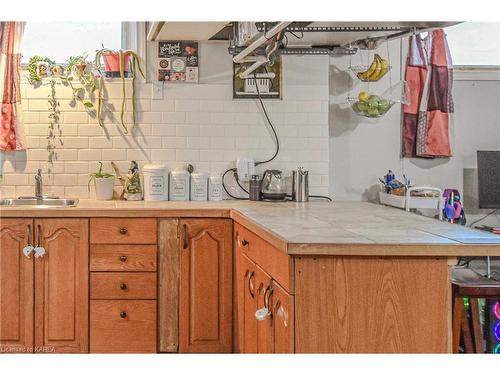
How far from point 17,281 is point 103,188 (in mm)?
852

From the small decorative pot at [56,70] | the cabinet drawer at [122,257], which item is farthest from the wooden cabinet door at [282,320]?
the small decorative pot at [56,70]

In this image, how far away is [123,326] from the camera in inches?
162

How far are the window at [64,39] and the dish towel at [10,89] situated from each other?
133 mm

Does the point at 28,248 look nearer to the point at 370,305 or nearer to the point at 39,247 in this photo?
the point at 39,247

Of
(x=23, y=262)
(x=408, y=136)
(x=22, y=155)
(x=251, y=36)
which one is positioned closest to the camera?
(x=251, y=36)

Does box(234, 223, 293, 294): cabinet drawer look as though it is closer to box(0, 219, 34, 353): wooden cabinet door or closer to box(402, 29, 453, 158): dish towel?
box(0, 219, 34, 353): wooden cabinet door

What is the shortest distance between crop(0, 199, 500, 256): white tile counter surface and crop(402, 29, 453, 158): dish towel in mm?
928

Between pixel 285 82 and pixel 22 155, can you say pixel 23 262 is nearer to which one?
pixel 22 155

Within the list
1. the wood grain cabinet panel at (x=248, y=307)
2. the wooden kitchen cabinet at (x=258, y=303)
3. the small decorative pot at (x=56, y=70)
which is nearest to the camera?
the wooden kitchen cabinet at (x=258, y=303)

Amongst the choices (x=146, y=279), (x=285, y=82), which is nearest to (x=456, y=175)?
(x=285, y=82)

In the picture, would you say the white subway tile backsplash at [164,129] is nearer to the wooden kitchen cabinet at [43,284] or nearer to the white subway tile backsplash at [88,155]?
the white subway tile backsplash at [88,155]

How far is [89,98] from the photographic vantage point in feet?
15.5

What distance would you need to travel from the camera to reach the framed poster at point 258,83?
4.79 metres

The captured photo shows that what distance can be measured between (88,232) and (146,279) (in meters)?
0.43
